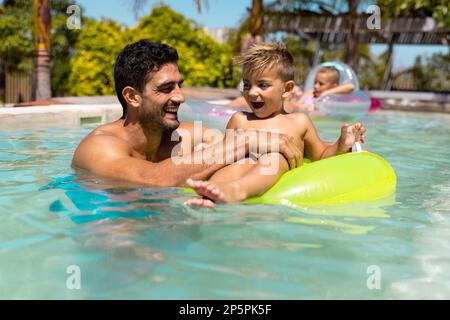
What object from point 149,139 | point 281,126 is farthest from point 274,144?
point 149,139

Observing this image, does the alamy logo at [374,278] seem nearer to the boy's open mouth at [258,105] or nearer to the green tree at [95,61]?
the boy's open mouth at [258,105]

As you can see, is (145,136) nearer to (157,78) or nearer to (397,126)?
(157,78)

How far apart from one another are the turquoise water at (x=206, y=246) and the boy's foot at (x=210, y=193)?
10 cm

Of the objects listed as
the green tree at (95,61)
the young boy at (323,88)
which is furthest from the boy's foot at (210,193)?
the green tree at (95,61)

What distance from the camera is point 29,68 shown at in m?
16.2

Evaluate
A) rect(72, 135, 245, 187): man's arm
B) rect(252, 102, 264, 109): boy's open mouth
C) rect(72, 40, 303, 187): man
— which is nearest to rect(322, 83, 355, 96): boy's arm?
rect(252, 102, 264, 109): boy's open mouth

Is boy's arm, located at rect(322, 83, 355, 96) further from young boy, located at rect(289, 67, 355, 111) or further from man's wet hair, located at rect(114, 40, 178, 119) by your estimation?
man's wet hair, located at rect(114, 40, 178, 119)

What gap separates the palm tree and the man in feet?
21.6

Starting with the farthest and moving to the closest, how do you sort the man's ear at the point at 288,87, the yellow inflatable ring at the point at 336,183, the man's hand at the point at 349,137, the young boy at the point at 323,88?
the young boy at the point at 323,88 < the man's hand at the point at 349,137 < the man's ear at the point at 288,87 < the yellow inflatable ring at the point at 336,183

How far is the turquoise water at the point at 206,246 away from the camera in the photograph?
2021 millimetres

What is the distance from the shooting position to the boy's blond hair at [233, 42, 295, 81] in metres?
3.62

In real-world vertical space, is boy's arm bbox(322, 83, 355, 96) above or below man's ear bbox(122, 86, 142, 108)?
below

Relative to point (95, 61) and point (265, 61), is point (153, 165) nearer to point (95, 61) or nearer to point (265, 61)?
point (265, 61)

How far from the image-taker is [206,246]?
95.6 inches
